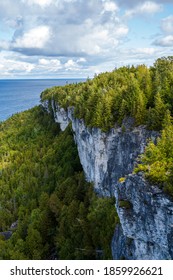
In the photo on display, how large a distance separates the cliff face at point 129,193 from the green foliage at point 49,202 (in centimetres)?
471

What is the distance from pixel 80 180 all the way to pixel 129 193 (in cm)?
3224

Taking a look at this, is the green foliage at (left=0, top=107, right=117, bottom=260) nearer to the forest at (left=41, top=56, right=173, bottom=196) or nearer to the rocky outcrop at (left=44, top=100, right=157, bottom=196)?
the rocky outcrop at (left=44, top=100, right=157, bottom=196)

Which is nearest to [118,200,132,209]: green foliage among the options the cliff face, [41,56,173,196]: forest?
the cliff face

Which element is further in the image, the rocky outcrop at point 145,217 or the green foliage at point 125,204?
the green foliage at point 125,204

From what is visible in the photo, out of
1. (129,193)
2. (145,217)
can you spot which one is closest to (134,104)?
(129,193)

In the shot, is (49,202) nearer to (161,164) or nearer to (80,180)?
(80,180)

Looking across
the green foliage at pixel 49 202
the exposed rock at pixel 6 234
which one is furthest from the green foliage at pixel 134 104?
the exposed rock at pixel 6 234

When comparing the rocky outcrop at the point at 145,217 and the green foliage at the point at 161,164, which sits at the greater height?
the green foliage at the point at 161,164

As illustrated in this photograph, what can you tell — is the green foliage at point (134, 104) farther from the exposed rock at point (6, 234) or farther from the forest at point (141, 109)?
the exposed rock at point (6, 234)

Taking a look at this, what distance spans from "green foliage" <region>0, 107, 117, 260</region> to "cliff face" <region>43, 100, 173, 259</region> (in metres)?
4.71

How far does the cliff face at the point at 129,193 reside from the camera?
24.8m

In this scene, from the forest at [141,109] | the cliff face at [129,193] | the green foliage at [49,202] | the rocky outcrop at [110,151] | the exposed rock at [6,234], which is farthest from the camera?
the exposed rock at [6,234]

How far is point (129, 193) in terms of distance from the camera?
89.9ft

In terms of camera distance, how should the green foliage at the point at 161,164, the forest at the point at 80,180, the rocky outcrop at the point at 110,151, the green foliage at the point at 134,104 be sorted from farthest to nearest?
the rocky outcrop at the point at 110,151, the green foliage at the point at 134,104, the forest at the point at 80,180, the green foliage at the point at 161,164
